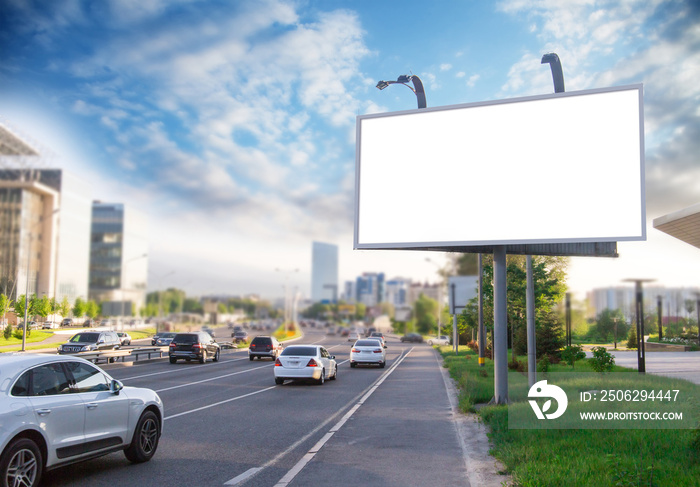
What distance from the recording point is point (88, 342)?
3422 cm

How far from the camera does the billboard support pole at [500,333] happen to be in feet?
48.4

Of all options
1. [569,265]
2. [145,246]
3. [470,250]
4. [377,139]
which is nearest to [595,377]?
[470,250]

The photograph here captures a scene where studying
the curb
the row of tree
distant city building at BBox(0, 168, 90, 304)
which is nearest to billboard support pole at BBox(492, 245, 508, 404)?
the curb

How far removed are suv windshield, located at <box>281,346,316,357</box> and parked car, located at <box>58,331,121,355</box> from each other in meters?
16.9

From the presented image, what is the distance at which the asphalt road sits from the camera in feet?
26.1

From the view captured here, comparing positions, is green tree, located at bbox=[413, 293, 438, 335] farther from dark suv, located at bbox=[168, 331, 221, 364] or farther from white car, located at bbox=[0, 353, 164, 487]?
white car, located at bbox=[0, 353, 164, 487]

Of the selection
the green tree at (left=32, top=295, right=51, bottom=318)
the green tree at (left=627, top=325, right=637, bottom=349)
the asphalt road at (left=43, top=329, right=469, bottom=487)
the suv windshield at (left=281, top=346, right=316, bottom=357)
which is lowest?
the asphalt road at (left=43, top=329, right=469, bottom=487)

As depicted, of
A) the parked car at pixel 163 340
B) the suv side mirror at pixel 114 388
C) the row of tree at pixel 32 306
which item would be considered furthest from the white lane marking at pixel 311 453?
the parked car at pixel 163 340

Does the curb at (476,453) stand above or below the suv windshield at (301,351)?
below

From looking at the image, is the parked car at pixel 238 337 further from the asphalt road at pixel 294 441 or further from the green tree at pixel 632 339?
the green tree at pixel 632 339

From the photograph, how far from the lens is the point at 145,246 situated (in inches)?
5458

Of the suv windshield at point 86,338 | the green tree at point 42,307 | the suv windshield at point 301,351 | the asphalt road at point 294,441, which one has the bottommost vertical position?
the asphalt road at point 294,441

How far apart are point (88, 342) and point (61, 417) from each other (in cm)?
3008

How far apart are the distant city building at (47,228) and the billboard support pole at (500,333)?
4626 centimetres
